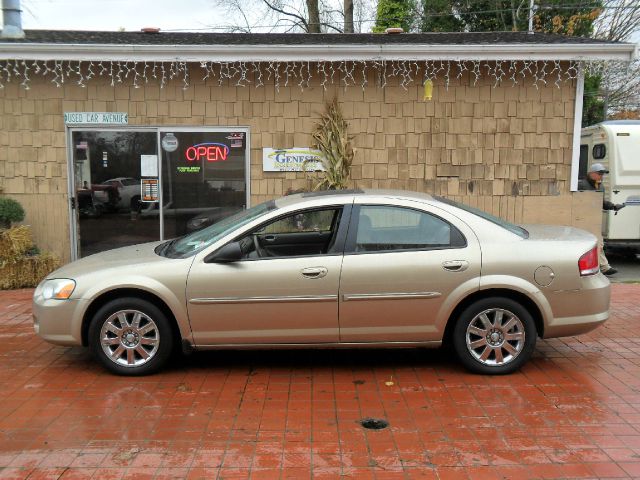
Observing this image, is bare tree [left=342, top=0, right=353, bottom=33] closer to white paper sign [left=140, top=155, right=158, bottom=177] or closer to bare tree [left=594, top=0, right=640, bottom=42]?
bare tree [left=594, top=0, right=640, bottom=42]

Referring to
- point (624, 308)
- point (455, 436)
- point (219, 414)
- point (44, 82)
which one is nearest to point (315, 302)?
point (219, 414)

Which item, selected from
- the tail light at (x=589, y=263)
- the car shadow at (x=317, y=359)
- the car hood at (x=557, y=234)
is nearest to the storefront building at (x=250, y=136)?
the car hood at (x=557, y=234)

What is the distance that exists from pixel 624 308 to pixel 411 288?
4.00 m

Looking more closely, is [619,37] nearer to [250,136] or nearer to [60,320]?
[250,136]

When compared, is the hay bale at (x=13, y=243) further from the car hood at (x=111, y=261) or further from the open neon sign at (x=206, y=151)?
the car hood at (x=111, y=261)

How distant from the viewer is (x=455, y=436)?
3865 mm

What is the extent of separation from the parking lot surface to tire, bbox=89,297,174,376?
15 centimetres

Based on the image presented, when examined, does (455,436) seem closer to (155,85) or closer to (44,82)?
(155,85)

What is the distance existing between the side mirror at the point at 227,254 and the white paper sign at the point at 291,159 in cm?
445

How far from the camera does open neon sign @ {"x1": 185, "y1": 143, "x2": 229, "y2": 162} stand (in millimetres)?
9078

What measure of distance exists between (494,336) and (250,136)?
5.42 metres

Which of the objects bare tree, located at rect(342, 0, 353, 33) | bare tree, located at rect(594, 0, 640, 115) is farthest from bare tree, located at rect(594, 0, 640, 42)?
bare tree, located at rect(342, 0, 353, 33)

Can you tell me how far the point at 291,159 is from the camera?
911 centimetres

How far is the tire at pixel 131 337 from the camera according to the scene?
4.82 m
